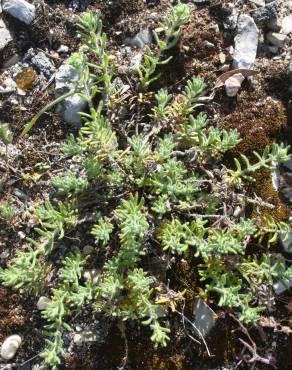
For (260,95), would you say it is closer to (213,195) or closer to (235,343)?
(213,195)

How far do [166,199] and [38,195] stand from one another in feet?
3.19

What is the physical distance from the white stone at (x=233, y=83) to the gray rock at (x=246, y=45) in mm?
93

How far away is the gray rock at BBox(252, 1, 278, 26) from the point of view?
4.18 metres

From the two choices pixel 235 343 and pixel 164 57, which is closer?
pixel 235 343

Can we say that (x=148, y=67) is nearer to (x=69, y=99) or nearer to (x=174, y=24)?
(x=174, y=24)

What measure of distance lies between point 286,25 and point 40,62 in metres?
1.92

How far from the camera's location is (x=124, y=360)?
380 cm

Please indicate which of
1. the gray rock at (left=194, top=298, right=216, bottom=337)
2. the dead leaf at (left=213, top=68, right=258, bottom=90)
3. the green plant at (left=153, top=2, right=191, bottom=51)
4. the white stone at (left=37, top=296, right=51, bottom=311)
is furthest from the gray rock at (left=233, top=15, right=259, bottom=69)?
the white stone at (left=37, top=296, right=51, bottom=311)

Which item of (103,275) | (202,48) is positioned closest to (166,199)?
(103,275)

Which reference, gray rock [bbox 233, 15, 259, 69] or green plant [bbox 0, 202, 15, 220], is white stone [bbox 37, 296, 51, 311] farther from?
gray rock [bbox 233, 15, 259, 69]

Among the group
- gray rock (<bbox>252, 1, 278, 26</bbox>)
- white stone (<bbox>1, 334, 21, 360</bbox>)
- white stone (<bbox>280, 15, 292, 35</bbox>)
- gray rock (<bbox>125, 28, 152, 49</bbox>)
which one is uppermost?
gray rock (<bbox>125, 28, 152, 49</bbox>)

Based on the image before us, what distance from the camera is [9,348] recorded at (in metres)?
3.83

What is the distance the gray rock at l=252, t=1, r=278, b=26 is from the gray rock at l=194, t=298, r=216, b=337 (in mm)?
2168

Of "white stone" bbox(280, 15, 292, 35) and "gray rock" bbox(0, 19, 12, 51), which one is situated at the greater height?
"gray rock" bbox(0, 19, 12, 51)
